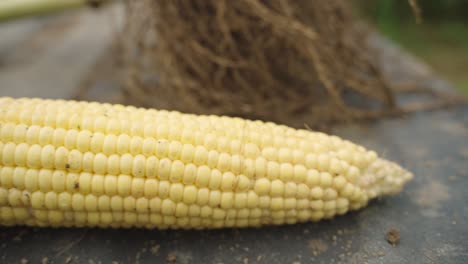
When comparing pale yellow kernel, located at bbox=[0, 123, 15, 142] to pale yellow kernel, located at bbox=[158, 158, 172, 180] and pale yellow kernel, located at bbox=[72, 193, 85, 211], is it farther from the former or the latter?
pale yellow kernel, located at bbox=[158, 158, 172, 180]

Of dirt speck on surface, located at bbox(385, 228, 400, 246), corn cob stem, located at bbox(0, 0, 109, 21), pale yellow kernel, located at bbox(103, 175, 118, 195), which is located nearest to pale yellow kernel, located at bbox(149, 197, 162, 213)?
pale yellow kernel, located at bbox(103, 175, 118, 195)

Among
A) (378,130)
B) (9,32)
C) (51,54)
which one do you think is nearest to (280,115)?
(378,130)

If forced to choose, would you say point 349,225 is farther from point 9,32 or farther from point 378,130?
point 9,32

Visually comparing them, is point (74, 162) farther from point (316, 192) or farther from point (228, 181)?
A: point (316, 192)

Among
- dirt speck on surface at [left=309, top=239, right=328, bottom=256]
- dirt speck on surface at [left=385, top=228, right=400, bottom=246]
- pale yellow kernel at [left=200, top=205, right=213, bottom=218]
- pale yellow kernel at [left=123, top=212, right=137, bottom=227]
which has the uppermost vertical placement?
pale yellow kernel at [left=200, top=205, right=213, bottom=218]

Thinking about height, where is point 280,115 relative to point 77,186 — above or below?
below

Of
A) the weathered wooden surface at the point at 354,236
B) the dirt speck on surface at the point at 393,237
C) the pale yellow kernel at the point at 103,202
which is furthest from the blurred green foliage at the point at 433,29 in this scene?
the pale yellow kernel at the point at 103,202
